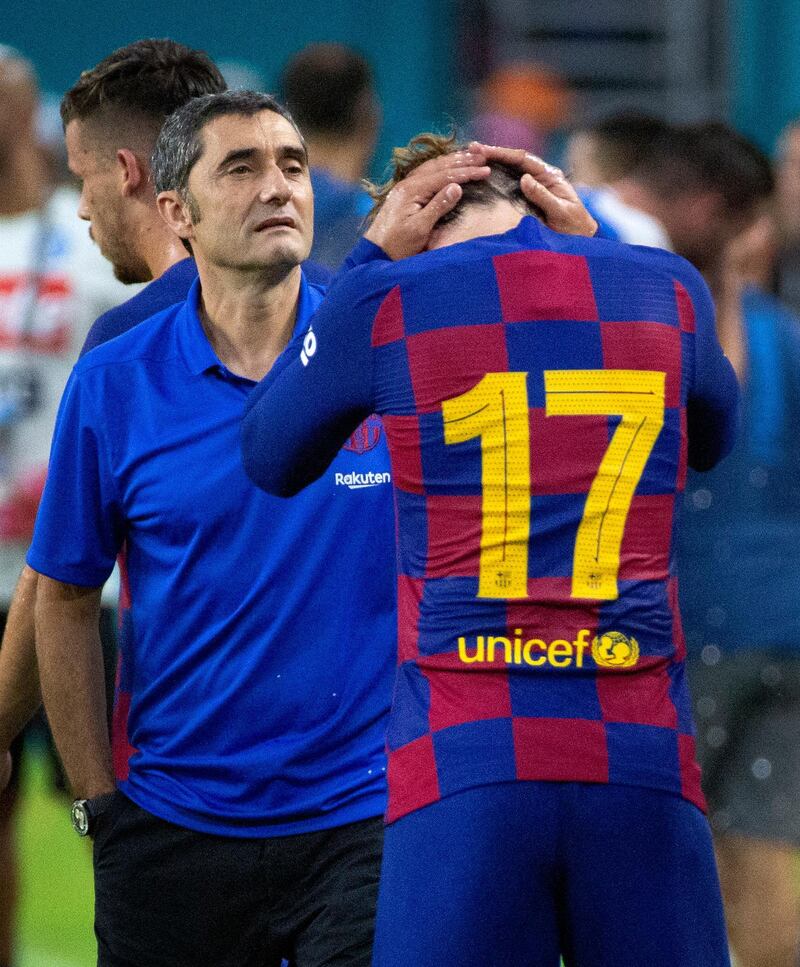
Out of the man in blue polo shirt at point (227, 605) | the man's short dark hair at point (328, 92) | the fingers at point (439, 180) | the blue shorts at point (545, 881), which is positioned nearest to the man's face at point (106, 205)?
the man in blue polo shirt at point (227, 605)

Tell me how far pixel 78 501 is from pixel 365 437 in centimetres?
51

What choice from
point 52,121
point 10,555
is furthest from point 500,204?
point 52,121

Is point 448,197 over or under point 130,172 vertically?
under

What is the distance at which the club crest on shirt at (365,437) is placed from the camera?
3164 millimetres

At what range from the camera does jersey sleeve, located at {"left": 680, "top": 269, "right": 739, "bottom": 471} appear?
2637 mm

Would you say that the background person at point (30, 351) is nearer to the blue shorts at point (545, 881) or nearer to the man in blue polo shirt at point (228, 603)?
the man in blue polo shirt at point (228, 603)

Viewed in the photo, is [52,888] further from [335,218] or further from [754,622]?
[754,622]

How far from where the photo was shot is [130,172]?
143 inches

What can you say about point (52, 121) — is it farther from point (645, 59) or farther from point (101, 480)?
point (101, 480)

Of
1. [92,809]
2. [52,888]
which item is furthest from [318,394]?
[52,888]

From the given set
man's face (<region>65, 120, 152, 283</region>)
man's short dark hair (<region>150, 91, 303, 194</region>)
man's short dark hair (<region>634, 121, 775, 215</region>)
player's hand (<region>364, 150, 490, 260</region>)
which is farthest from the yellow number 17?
man's short dark hair (<region>634, 121, 775, 215</region>)

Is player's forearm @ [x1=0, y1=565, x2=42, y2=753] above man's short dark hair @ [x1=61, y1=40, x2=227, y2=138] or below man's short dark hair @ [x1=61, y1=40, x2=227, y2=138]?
below

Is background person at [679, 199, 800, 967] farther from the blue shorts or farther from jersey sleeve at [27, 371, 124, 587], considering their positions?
the blue shorts

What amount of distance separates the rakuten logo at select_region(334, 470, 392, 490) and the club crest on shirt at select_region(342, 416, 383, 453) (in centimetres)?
4
